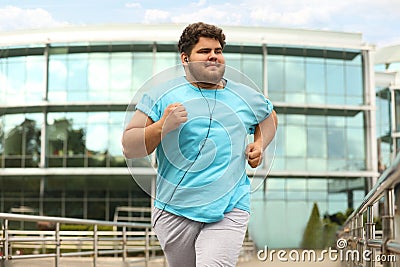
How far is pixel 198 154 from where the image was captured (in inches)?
155

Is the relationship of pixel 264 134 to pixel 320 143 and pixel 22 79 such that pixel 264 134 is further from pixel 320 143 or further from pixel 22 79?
pixel 320 143

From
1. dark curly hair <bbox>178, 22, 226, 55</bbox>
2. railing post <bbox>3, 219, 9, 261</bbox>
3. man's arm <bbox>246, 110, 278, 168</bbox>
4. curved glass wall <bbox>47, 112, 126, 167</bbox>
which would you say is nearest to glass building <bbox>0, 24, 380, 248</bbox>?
curved glass wall <bbox>47, 112, 126, 167</bbox>

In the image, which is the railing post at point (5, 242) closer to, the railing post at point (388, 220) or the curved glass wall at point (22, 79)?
the railing post at point (388, 220)

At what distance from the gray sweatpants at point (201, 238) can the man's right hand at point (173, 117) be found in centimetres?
43

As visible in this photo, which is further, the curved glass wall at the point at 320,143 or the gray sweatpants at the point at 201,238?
A: the curved glass wall at the point at 320,143

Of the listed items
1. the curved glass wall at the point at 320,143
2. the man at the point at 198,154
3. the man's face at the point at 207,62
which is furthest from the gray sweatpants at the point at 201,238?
the curved glass wall at the point at 320,143

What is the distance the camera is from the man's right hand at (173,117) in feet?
12.5

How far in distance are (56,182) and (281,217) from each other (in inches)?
438

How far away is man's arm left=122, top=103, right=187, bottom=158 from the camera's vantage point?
3.82 m

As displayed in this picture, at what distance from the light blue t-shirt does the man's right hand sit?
0.33 ft

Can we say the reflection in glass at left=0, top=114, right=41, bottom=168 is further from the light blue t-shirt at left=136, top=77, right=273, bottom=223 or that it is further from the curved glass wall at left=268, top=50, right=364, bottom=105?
the light blue t-shirt at left=136, top=77, right=273, bottom=223

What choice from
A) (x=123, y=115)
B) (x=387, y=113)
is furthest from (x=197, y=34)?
(x=387, y=113)

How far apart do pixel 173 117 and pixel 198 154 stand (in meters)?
0.24

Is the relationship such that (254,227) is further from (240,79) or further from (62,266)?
(240,79)
